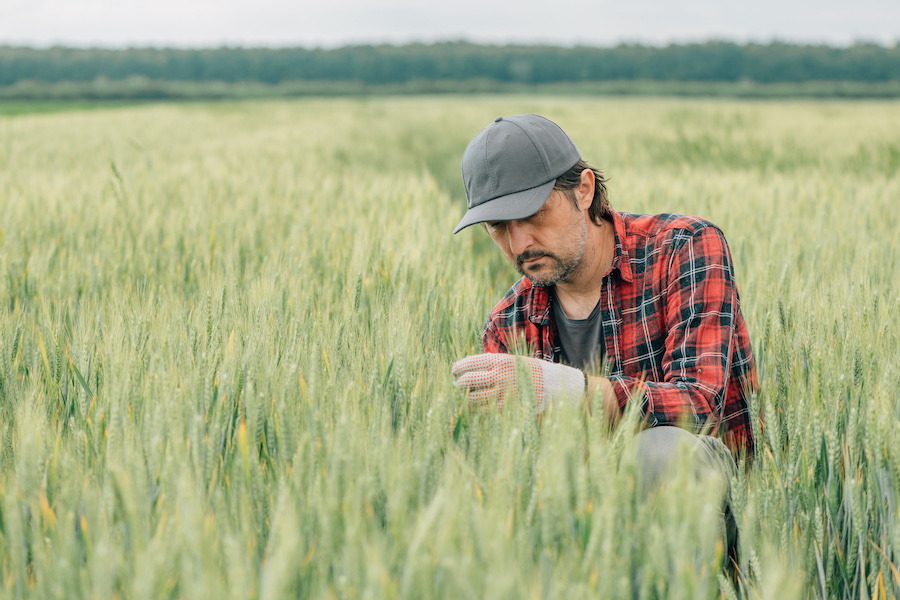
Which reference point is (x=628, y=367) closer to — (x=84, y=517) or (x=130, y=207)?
(x=84, y=517)

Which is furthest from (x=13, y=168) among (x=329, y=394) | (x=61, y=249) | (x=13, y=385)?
(x=329, y=394)

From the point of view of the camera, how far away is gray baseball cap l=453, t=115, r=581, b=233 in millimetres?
1652

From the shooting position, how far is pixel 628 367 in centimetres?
178

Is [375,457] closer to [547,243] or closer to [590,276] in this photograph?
[547,243]

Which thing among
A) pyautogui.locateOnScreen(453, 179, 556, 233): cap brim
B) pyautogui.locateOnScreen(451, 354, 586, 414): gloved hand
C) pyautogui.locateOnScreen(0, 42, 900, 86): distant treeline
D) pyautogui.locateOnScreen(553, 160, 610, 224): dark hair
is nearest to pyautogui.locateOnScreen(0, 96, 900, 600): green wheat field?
pyautogui.locateOnScreen(451, 354, 586, 414): gloved hand

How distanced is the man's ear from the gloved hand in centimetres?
52

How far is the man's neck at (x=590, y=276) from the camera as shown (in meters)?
1.82

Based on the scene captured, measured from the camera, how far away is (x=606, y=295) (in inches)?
70.7

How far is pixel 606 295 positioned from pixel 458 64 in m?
86.2

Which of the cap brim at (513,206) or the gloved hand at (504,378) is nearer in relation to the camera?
the gloved hand at (504,378)

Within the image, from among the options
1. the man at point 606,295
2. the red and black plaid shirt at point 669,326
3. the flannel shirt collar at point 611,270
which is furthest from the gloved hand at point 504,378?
the flannel shirt collar at point 611,270

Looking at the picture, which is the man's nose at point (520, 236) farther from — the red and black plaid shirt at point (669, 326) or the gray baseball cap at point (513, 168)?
the red and black plaid shirt at point (669, 326)

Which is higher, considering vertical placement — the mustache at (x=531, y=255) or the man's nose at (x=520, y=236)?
the man's nose at (x=520, y=236)

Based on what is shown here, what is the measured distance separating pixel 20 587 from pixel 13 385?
849 millimetres
